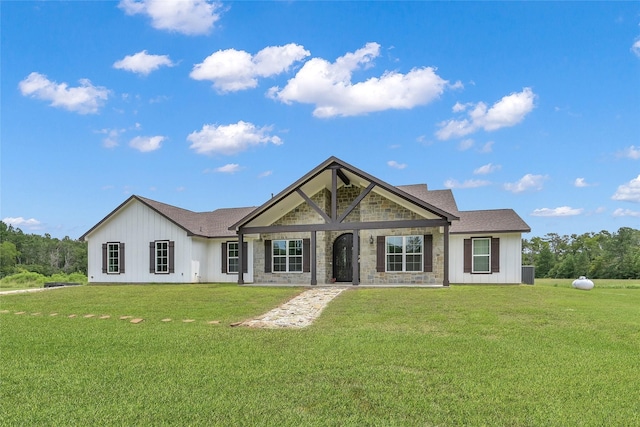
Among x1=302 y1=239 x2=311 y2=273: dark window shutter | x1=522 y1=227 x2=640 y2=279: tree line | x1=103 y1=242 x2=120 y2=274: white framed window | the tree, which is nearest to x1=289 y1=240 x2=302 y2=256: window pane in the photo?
x1=302 y1=239 x2=311 y2=273: dark window shutter

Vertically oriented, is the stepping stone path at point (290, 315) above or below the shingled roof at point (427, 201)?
below

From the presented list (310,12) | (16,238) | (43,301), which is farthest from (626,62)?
(16,238)

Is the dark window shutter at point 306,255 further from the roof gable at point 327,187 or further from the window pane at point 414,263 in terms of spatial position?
the window pane at point 414,263

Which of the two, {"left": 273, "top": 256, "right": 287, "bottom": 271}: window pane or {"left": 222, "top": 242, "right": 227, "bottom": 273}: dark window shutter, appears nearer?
{"left": 273, "top": 256, "right": 287, "bottom": 271}: window pane

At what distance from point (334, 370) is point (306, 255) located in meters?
13.4

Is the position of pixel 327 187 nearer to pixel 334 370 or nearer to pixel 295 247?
pixel 295 247

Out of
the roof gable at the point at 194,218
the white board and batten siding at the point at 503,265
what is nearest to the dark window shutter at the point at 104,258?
the roof gable at the point at 194,218

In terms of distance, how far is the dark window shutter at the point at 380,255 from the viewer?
17934 mm

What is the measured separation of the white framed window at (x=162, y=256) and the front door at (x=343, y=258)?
826 centimetres

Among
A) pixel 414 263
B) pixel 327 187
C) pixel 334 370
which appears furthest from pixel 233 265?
pixel 334 370

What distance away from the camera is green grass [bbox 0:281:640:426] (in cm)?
422

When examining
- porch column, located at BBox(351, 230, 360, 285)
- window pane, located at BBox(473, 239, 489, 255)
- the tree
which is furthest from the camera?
the tree

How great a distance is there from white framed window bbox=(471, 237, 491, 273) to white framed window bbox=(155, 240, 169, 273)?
47.0 ft

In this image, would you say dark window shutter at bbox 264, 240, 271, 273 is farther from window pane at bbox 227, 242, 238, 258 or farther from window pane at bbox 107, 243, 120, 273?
window pane at bbox 107, 243, 120, 273
